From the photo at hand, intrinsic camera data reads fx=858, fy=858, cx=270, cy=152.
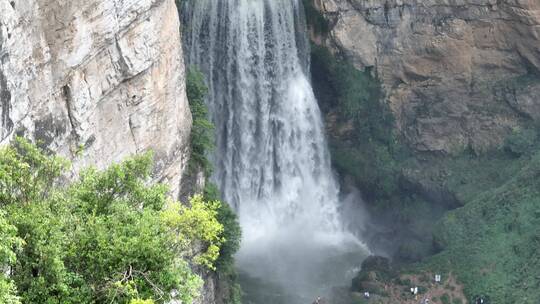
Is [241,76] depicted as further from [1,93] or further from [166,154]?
[1,93]

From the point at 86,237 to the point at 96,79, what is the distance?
842 cm

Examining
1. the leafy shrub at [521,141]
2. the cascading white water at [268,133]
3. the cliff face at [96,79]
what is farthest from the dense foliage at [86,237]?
the leafy shrub at [521,141]

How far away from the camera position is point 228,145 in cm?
3919

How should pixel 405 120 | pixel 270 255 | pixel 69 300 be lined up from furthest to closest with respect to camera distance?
pixel 405 120, pixel 270 255, pixel 69 300

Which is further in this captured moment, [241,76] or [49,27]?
[241,76]

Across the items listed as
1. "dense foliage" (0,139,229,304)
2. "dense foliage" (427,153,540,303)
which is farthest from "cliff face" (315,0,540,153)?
"dense foliage" (0,139,229,304)

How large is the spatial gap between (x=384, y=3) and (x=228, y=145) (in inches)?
388

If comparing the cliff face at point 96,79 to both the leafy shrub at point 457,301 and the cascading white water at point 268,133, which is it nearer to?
the cascading white water at point 268,133

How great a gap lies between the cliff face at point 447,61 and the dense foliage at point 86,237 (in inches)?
993

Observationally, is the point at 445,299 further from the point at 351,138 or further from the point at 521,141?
the point at 351,138

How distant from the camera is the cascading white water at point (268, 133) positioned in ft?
123

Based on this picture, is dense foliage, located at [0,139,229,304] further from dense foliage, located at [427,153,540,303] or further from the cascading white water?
dense foliage, located at [427,153,540,303]

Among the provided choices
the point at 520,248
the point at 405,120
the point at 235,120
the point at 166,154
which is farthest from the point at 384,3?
the point at 166,154

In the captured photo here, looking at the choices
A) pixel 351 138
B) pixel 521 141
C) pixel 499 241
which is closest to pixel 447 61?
pixel 521 141
